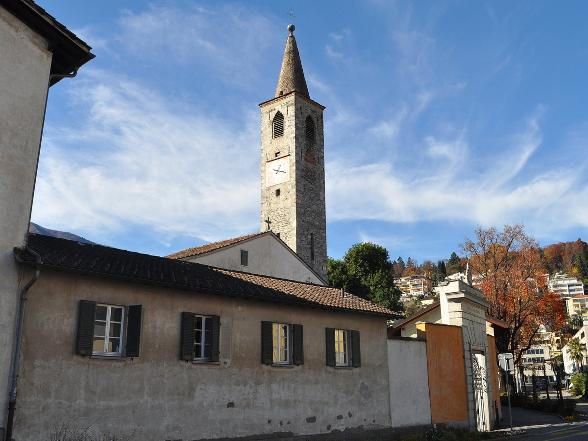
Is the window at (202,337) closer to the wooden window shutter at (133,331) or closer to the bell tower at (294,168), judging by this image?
the wooden window shutter at (133,331)

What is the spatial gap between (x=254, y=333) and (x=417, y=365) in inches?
298

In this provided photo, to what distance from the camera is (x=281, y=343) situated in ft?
51.6

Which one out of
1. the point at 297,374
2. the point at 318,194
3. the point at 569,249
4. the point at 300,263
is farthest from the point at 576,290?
the point at 297,374

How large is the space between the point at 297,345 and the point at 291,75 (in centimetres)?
3781

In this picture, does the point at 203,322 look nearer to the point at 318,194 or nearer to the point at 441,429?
the point at 441,429

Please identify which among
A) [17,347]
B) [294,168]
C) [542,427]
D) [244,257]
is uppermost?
[294,168]

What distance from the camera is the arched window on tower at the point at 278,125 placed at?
48.4m

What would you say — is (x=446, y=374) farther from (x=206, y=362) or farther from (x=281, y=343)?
(x=206, y=362)

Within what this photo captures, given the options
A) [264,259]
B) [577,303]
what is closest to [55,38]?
[264,259]

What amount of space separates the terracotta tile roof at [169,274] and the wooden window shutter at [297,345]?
2.46 ft

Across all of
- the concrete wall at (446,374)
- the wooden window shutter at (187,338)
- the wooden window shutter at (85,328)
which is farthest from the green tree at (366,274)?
the wooden window shutter at (85,328)

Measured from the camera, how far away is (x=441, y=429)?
19531 millimetres

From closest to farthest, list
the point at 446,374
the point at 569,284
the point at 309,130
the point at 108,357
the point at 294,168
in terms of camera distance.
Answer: the point at 108,357 < the point at 446,374 < the point at 294,168 < the point at 309,130 < the point at 569,284

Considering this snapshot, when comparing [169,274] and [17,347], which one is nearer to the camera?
[17,347]
